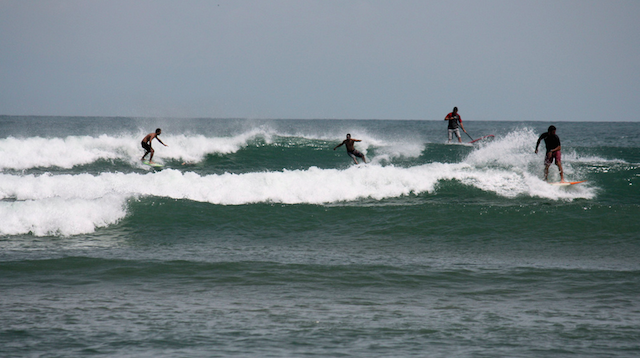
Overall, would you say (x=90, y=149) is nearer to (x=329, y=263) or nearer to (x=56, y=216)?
(x=56, y=216)

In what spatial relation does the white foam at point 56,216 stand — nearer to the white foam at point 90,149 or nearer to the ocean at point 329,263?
the ocean at point 329,263

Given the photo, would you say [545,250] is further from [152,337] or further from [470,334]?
[152,337]

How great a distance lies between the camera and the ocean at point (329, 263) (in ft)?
15.3

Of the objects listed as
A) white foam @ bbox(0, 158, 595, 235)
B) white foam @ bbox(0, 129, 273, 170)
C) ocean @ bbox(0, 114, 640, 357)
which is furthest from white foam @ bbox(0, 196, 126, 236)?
white foam @ bbox(0, 129, 273, 170)

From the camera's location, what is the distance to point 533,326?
4996 mm

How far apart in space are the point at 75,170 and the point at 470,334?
1790 cm

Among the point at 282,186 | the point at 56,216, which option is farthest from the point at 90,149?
the point at 56,216

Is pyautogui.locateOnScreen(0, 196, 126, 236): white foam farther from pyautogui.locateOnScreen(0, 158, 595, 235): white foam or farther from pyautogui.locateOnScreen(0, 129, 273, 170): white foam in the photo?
pyautogui.locateOnScreen(0, 129, 273, 170): white foam

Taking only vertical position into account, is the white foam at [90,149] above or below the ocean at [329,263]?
above

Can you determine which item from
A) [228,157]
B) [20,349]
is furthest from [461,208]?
Answer: [228,157]

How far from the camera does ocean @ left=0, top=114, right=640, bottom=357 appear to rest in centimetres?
466

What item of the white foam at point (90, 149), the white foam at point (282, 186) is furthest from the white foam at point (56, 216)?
the white foam at point (90, 149)

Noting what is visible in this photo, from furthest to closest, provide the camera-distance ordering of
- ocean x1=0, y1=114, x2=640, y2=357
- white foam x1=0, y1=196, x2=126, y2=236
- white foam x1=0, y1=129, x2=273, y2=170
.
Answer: white foam x1=0, y1=129, x2=273, y2=170 → white foam x1=0, y1=196, x2=126, y2=236 → ocean x1=0, y1=114, x2=640, y2=357

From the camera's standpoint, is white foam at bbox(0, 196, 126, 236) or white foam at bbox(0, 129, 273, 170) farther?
white foam at bbox(0, 129, 273, 170)
